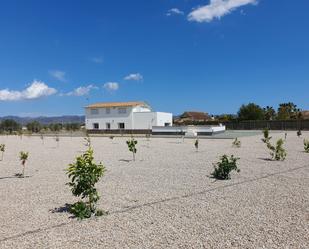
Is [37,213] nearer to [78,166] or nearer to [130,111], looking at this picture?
[78,166]

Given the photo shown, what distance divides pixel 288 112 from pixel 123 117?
118ft

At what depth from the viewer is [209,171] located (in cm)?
1000

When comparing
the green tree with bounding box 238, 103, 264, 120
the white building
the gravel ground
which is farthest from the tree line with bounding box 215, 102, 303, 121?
the gravel ground

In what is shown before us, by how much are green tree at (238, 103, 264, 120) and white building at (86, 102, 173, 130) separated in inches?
593

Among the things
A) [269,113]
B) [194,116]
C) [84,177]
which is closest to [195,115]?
[194,116]

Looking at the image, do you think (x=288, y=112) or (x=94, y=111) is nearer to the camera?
(x=94, y=111)

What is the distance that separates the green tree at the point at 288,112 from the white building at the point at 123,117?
23131 mm

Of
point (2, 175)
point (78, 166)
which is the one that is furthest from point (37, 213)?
point (2, 175)

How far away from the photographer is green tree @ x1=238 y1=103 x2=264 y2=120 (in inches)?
2324

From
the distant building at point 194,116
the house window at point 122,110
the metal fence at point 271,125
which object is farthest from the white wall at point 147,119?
the distant building at point 194,116

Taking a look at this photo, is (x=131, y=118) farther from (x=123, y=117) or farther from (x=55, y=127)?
(x=55, y=127)

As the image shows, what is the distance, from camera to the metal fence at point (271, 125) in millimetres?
47500

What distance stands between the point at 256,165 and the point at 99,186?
5.82m

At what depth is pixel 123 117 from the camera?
A: 49.8 metres
